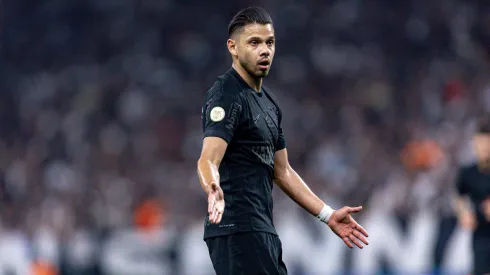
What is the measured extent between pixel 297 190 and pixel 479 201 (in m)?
2.83

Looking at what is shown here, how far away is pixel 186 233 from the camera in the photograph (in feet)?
38.2

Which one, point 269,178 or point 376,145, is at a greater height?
point 376,145

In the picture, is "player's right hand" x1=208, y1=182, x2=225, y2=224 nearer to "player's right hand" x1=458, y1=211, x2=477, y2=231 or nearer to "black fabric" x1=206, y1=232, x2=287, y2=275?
"black fabric" x1=206, y1=232, x2=287, y2=275

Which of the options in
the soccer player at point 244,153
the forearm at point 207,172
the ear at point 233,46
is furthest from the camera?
the ear at point 233,46

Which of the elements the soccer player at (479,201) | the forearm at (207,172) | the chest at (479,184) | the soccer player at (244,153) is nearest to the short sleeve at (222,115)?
the soccer player at (244,153)

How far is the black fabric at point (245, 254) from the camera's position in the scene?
425 cm

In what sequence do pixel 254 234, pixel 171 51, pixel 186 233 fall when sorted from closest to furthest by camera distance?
pixel 254 234
pixel 186 233
pixel 171 51

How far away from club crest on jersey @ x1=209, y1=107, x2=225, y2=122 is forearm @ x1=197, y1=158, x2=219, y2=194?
22cm

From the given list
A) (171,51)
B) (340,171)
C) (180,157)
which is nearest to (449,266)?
(340,171)

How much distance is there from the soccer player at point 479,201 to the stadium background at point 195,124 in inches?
148

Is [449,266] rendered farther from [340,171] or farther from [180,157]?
[180,157]

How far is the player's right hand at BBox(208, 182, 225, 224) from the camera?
12.1ft

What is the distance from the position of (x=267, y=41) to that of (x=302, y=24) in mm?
10621

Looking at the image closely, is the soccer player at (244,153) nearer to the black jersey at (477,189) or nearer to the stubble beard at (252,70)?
the stubble beard at (252,70)
